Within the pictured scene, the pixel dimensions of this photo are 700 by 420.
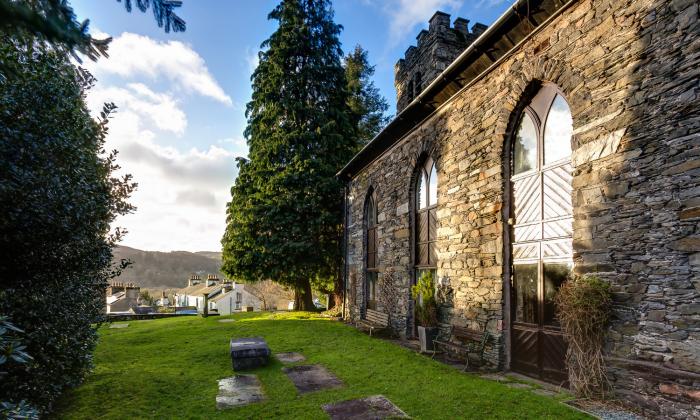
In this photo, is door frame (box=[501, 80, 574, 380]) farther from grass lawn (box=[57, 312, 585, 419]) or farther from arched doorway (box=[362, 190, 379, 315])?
arched doorway (box=[362, 190, 379, 315])

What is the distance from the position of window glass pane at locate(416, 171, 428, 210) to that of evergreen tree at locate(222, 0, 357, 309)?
255 inches

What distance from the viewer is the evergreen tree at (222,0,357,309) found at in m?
15.5

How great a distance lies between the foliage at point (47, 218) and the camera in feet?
12.2

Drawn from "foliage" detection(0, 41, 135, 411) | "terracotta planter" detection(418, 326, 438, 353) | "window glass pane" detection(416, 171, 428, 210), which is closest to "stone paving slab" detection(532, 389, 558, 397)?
"terracotta planter" detection(418, 326, 438, 353)

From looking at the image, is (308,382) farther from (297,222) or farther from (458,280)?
(297,222)

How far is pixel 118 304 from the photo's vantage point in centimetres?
4178

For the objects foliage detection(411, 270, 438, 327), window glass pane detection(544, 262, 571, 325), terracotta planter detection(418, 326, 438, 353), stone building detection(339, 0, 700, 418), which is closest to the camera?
stone building detection(339, 0, 700, 418)

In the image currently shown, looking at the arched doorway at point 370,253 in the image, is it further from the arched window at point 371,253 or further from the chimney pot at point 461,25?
the chimney pot at point 461,25

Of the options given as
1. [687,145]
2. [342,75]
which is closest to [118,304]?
[342,75]

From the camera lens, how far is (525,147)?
6539mm

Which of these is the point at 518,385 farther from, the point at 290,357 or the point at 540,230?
the point at 290,357

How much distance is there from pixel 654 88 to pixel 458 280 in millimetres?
4752

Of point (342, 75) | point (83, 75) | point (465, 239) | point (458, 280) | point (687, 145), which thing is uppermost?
point (342, 75)

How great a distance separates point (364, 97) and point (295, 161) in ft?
35.2
